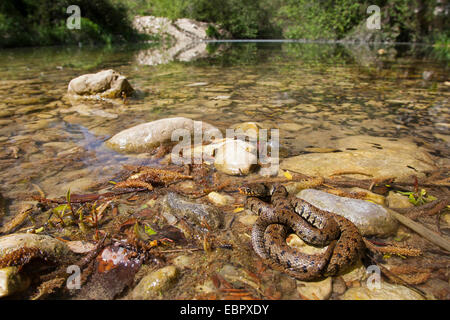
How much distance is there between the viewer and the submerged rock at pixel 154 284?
1.55 m

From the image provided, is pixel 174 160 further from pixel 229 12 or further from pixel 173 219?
pixel 229 12

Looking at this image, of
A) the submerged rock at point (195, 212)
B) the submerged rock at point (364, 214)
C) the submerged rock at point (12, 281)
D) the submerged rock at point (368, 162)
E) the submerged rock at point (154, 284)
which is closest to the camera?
the submerged rock at point (12, 281)

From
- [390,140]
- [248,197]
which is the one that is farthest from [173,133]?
[390,140]

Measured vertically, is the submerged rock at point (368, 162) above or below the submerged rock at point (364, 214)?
above

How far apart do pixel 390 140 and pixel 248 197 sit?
2582 mm

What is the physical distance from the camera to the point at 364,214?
80.3 inches

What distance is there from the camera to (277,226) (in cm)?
211

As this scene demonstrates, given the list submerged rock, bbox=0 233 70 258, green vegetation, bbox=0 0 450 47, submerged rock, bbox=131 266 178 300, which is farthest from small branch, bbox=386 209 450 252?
green vegetation, bbox=0 0 450 47

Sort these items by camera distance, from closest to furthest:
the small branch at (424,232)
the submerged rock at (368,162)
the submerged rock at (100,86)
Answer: the small branch at (424,232), the submerged rock at (368,162), the submerged rock at (100,86)

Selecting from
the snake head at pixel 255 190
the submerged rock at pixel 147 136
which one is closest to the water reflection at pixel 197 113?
the submerged rock at pixel 147 136

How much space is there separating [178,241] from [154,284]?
421mm

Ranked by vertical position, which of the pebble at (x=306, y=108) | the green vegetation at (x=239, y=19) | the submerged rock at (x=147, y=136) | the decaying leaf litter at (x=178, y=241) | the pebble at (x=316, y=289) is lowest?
the pebble at (x=316, y=289)

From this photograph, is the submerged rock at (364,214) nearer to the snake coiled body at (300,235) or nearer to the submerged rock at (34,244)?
the snake coiled body at (300,235)

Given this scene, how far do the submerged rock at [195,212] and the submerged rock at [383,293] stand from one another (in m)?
1.01
